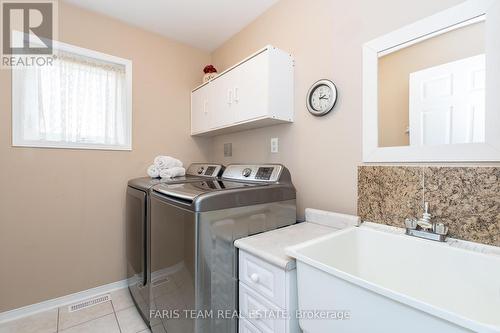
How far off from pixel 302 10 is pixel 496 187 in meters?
1.55

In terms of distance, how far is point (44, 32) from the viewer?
180 centimetres

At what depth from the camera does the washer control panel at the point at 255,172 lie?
61.6 inches

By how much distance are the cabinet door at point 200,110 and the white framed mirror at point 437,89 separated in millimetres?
1428

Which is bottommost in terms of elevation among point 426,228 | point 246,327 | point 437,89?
point 246,327

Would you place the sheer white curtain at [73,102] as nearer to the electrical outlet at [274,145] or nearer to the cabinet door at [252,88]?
the cabinet door at [252,88]

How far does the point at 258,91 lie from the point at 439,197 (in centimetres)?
121

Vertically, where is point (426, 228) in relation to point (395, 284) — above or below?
above

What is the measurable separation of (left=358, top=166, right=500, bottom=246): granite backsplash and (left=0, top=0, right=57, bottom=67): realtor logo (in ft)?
8.24

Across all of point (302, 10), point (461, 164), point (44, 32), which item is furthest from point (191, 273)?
point (44, 32)

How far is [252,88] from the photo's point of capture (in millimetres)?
1691

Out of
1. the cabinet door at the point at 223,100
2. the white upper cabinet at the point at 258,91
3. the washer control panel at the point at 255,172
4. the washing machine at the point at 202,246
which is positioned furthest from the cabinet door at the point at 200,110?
the washing machine at the point at 202,246

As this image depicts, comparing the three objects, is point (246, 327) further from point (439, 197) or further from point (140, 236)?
point (439, 197)

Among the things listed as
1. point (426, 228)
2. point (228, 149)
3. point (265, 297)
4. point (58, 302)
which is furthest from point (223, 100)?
point (58, 302)

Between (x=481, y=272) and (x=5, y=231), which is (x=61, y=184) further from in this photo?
(x=481, y=272)
